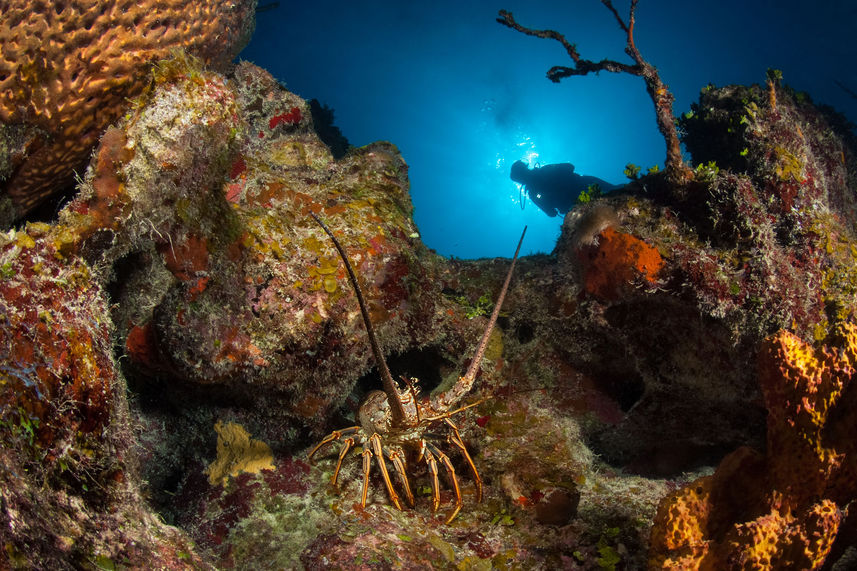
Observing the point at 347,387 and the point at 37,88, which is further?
the point at 347,387

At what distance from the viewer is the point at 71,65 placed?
245 centimetres

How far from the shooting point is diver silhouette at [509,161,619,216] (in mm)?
16484

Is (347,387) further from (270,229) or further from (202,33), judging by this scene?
(202,33)

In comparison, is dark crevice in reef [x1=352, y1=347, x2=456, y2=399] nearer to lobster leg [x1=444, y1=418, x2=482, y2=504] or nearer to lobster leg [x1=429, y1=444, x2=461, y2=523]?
lobster leg [x1=444, y1=418, x2=482, y2=504]

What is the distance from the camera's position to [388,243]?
161 inches

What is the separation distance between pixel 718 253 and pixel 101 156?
5163mm

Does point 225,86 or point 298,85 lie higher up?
point 298,85

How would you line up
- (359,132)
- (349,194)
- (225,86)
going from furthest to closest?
(359,132) → (349,194) → (225,86)

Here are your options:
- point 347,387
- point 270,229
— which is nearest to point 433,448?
point 347,387

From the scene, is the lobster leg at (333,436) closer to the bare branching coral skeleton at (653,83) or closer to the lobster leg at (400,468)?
the lobster leg at (400,468)

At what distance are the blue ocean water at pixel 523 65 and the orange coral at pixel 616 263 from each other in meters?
34.7

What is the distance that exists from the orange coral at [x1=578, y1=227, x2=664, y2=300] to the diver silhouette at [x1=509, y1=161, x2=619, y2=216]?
12874mm

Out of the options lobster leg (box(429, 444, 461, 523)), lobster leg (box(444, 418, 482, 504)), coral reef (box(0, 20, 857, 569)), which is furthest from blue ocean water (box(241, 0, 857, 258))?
lobster leg (box(429, 444, 461, 523))

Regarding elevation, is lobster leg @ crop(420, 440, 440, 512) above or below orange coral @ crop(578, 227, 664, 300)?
below
